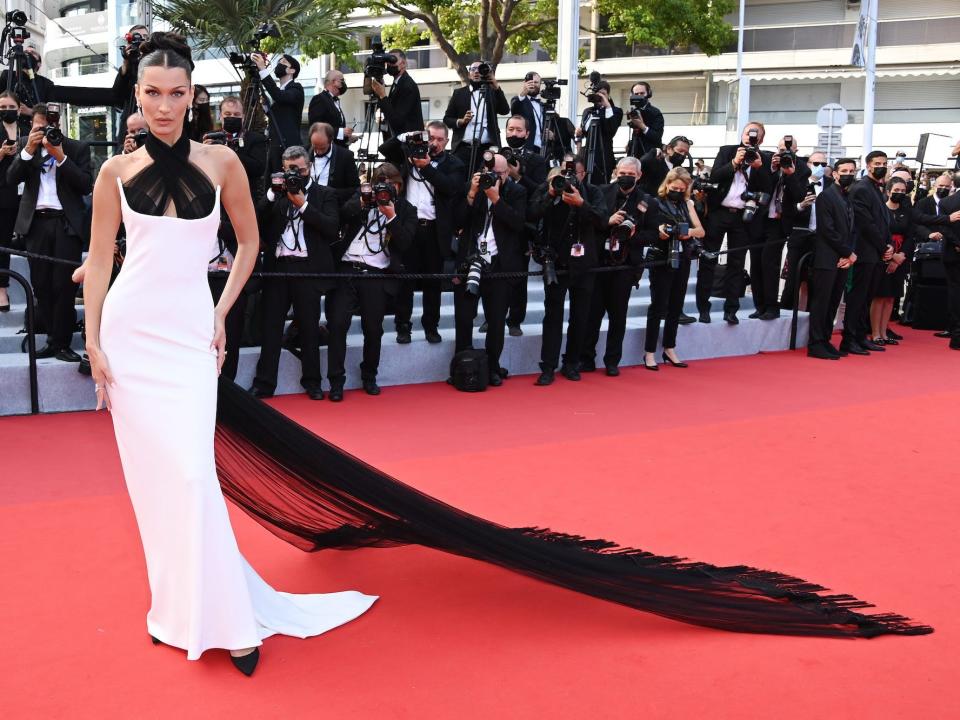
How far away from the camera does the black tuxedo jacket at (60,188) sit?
7.24m

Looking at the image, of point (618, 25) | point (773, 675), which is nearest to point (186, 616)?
point (773, 675)

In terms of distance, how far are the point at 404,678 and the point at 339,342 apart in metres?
4.53

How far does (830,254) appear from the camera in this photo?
10039 mm

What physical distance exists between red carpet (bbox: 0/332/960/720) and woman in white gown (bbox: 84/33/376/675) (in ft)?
0.90

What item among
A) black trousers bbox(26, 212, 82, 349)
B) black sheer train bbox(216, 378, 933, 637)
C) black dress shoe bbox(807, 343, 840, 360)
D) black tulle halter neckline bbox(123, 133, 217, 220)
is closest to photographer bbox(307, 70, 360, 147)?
black trousers bbox(26, 212, 82, 349)

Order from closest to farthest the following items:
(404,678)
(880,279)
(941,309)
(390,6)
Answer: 1. (404,678)
2. (880,279)
3. (941,309)
4. (390,6)

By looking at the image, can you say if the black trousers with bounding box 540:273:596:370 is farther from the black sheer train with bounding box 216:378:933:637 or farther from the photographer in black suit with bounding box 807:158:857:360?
the black sheer train with bounding box 216:378:933:637

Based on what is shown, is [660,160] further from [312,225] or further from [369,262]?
[312,225]

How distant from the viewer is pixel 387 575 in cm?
401

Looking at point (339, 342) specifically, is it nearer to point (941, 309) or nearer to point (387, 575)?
point (387, 575)

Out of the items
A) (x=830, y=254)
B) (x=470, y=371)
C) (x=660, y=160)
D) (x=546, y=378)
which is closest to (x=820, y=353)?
(x=830, y=254)

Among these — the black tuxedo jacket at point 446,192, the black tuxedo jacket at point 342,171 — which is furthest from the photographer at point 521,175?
the black tuxedo jacket at point 342,171

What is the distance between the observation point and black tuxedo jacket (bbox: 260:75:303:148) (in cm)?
857

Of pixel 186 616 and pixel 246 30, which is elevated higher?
pixel 246 30
